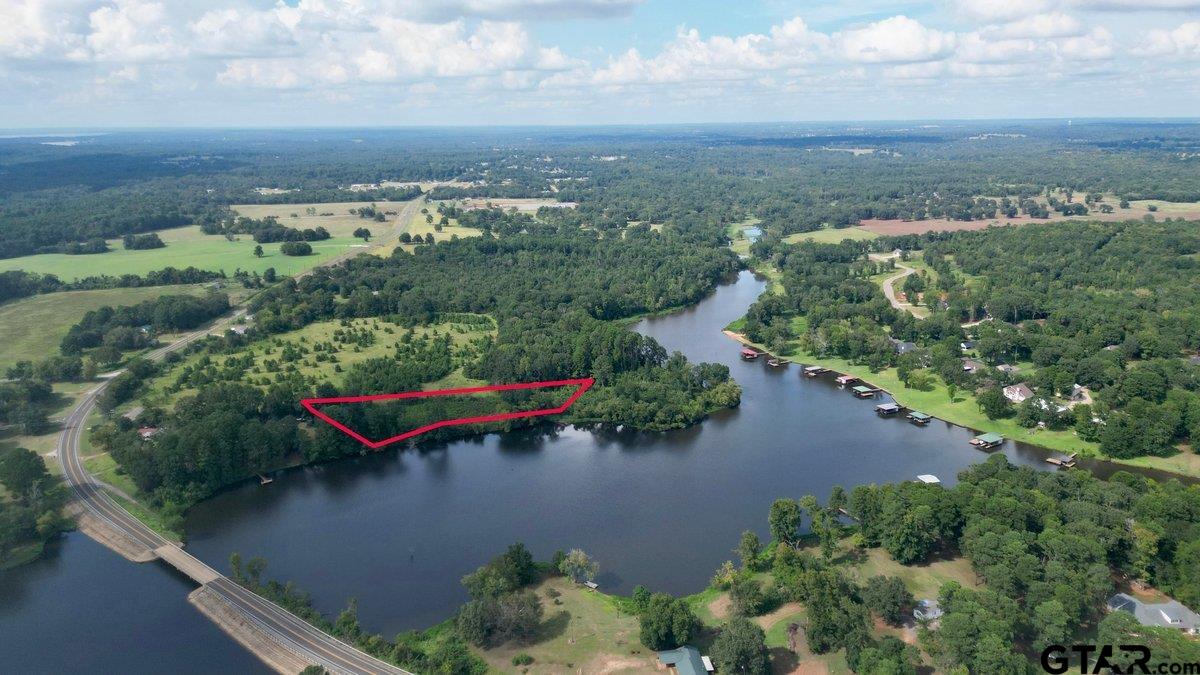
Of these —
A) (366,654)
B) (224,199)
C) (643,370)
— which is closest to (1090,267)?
(643,370)

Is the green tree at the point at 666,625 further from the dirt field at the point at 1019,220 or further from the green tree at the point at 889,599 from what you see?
the dirt field at the point at 1019,220

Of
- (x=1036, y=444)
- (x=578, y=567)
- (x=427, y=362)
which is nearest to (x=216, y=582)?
(x=578, y=567)

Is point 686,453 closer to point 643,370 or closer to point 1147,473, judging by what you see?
point 643,370

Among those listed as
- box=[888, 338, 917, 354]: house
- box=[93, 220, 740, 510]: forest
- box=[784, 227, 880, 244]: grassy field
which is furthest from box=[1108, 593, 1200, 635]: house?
box=[784, 227, 880, 244]: grassy field

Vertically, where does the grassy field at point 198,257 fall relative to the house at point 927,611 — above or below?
above

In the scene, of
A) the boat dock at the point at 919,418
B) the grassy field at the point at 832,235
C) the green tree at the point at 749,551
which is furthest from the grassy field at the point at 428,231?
the green tree at the point at 749,551

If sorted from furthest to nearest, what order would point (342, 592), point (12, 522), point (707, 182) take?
point (707, 182) < point (12, 522) < point (342, 592)

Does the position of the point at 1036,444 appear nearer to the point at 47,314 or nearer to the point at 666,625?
the point at 666,625
